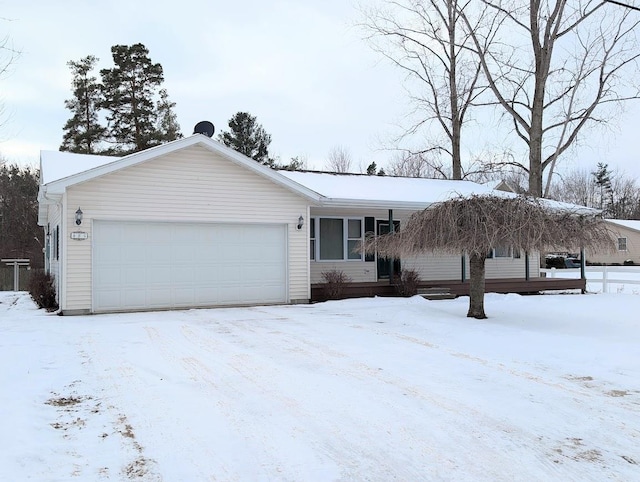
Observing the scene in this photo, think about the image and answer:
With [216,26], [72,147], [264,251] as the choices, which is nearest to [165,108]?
[72,147]

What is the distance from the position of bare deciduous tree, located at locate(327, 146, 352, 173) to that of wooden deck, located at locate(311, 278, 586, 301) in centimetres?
2832

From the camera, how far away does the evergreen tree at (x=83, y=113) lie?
99.5ft

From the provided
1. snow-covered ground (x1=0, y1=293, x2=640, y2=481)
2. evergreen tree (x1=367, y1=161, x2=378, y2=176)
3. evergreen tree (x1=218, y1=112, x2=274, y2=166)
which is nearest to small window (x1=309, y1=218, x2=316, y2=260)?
snow-covered ground (x1=0, y1=293, x2=640, y2=481)

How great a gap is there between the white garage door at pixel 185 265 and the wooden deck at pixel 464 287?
1640 mm

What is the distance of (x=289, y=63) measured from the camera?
18.5 m

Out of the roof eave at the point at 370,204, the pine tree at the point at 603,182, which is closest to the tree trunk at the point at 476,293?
the roof eave at the point at 370,204

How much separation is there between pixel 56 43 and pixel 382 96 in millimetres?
18984

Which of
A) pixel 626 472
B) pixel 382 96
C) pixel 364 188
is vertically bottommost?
pixel 626 472

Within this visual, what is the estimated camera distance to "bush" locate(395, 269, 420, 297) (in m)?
15.1

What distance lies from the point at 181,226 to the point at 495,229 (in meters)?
7.05

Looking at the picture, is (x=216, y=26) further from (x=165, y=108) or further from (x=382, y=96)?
(x=165, y=108)

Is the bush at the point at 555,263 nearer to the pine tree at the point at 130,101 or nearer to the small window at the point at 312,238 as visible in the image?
the small window at the point at 312,238

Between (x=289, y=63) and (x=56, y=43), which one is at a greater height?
(x=289, y=63)

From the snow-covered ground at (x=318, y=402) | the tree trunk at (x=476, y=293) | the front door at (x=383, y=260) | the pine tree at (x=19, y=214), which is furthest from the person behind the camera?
the pine tree at (x=19, y=214)
